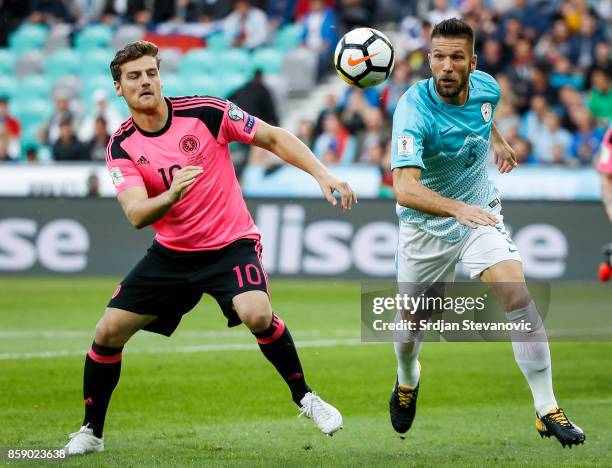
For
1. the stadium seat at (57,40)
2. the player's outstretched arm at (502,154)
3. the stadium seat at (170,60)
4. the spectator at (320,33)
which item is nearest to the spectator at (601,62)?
the spectator at (320,33)

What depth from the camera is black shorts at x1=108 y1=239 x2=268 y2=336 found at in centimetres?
689

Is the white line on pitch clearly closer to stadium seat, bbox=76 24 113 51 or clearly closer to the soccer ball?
the soccer ball

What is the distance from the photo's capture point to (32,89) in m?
23.4

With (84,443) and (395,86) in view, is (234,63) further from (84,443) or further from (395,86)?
(84,443)

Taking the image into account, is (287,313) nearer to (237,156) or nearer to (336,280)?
(336,280)

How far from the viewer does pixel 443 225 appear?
7.38 meters

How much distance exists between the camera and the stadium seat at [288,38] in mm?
23594

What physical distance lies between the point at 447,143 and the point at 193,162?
156cm

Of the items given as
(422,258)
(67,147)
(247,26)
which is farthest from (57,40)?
(422,258)

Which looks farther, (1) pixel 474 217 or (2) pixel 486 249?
(2) pixel 486 249

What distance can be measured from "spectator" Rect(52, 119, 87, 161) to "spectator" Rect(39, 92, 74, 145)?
57 cm

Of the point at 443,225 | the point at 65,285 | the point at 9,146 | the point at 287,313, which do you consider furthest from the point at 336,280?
the point at 443,225

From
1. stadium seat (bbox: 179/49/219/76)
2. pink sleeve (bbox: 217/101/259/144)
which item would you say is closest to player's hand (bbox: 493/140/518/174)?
pink sleeve (bbox: 217/101/259/144)

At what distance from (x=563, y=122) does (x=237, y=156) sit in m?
5.60
